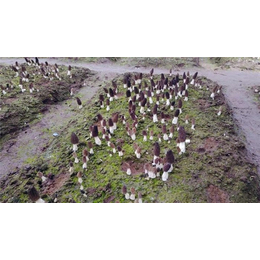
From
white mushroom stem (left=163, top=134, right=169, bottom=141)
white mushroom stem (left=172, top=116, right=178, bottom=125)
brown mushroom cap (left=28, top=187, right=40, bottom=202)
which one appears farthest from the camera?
white mushroom stem (left=172, top=116, right=178, bottom=125)

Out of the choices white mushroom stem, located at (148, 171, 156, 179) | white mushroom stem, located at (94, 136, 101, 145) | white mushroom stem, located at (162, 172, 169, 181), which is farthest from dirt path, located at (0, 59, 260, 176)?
white mushroom stem, located at (148, 171, 156, 179)

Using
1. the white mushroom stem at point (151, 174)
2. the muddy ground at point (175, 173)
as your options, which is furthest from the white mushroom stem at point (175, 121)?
the white mushroom stem at point (151, 174)

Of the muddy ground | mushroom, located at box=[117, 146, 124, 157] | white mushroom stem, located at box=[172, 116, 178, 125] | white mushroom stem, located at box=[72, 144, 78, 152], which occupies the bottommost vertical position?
the muddy ground

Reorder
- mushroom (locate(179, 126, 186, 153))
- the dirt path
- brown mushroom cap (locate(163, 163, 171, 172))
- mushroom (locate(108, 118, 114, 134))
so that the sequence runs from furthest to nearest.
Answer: the dirt path < mushroom (locate(108, 118, 114, 134)) < mushroom (locate(179, 126, 186, 153)) < brown mushroom cap (locate(163, 163, 171, 172))

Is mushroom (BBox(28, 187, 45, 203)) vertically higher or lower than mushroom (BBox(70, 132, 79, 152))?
lower

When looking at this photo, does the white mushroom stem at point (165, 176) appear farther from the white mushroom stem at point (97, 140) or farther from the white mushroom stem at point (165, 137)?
the white mushroom stem at point (97, 140)

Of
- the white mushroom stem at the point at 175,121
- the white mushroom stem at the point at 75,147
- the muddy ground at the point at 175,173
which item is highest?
the white mushroom stem at the point at 175,121

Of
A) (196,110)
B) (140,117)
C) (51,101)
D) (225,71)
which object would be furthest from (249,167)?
(225,71)

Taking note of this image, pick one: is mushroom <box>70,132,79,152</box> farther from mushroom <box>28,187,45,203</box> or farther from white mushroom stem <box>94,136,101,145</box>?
mushroom <box>28,187,45,203</box>

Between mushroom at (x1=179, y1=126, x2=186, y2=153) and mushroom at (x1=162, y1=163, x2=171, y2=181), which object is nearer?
mushroom at (x1=162, y1=163, x2=171, y2=181)
